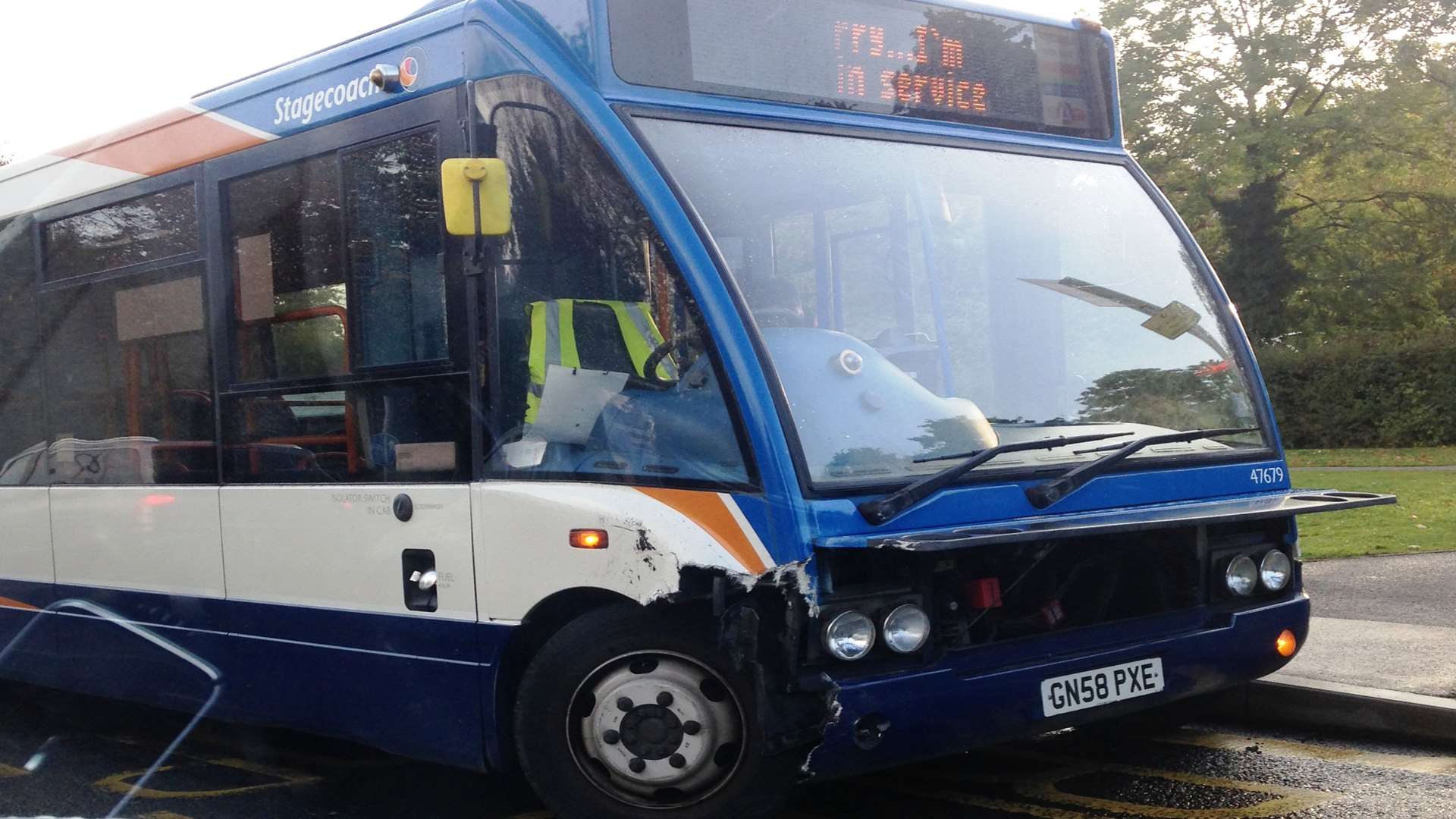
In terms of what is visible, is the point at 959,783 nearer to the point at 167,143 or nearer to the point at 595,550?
the point at 595,550

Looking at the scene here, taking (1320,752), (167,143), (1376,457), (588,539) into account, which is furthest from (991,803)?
(1376,457)

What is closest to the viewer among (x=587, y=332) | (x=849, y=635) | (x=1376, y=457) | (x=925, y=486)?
(x=849, y=635)

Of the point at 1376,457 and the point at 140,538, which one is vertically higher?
the point at 140,538

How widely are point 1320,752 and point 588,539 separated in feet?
10.4

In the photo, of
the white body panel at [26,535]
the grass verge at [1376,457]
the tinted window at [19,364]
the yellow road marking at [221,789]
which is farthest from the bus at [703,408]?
the grass verge at [1376,457]

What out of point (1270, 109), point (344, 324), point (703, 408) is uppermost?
point (1270, 109)

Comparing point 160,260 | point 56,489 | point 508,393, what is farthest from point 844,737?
point 56,489

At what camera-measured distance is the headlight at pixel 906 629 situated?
447cm

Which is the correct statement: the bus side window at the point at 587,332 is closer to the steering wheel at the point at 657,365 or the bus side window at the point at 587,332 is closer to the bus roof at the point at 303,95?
the steering wheel at the point at 657,365

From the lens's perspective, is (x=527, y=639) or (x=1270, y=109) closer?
(x=527, y=639)

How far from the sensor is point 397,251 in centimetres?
539

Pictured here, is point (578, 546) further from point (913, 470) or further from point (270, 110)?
point (270, 110)

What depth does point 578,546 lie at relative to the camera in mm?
4699

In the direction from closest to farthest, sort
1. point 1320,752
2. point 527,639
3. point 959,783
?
1. point 527,639
2. point 959,783
3. point 1320,752
